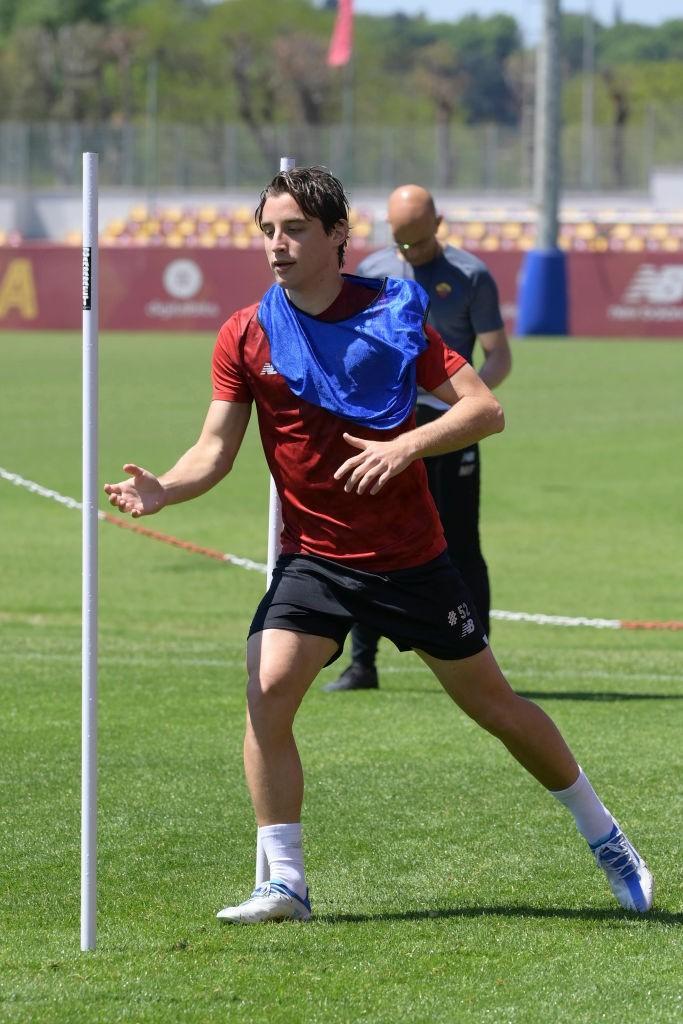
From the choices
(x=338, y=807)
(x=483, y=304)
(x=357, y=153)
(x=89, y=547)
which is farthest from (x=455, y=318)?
(x=357, y=153)

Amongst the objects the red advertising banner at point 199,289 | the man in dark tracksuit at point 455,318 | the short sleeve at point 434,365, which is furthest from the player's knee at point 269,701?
the red advertising banner at point 199,289

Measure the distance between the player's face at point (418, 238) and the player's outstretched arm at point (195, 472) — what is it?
2902mm

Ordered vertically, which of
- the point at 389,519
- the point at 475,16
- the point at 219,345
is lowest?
the point at 389,519

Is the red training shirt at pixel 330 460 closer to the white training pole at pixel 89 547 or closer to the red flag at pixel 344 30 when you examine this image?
the white training pole at pixel 89 547

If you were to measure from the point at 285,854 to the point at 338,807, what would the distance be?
1382mm

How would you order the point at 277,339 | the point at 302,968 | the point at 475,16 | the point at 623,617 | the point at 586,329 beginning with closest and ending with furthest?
the point at 302,968
the point at 277,339
the point at 623,617
the point at 586,329
the point at 475,16

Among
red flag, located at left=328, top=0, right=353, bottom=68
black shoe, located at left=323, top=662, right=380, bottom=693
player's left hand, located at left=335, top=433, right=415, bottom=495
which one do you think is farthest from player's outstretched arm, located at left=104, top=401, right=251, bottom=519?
red flag, located at left=328, top=0, right=353, bottom=68

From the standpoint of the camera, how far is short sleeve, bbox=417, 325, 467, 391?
445 cm

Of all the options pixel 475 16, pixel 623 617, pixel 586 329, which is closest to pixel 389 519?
pixel 623 617

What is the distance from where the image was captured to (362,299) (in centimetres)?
448

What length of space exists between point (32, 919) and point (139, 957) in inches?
19.7

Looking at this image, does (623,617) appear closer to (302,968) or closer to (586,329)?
(302,968)

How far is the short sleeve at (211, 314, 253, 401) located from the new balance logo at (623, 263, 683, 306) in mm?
28976

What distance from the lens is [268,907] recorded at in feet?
14.6
